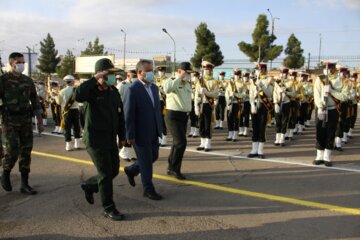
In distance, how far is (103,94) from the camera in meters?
5.07

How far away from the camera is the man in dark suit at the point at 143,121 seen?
18.8 ft

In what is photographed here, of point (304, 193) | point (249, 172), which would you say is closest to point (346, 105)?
point (249, 172)

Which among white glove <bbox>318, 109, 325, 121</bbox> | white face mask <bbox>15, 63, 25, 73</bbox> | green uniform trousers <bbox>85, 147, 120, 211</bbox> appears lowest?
green uniform trousers <bbox>85, 147, 120, 211</bbox>

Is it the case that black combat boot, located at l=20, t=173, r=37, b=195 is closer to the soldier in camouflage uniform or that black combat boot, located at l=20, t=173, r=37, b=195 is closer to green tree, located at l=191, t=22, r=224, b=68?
the soldier in camouflage uniform

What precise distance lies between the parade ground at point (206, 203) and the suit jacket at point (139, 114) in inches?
40.3

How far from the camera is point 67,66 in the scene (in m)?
60.0

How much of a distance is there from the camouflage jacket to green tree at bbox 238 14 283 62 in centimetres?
2887

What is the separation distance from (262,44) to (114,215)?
29910 millimetres

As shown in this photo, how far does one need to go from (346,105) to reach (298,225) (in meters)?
7.31

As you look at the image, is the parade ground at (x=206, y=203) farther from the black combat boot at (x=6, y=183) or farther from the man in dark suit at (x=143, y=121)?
the man in dark suit at (x=143, y=121)

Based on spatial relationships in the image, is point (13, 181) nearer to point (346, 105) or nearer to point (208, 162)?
point (208, 162)

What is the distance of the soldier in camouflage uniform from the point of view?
6.02 meters

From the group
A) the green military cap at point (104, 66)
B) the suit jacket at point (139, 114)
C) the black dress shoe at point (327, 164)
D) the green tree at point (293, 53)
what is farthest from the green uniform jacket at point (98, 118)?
the green tree at point (293, 53)

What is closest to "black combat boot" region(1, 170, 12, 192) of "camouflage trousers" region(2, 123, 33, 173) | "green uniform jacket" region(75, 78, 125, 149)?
"camouflage trousers" region(2, 123, 33, 173)
